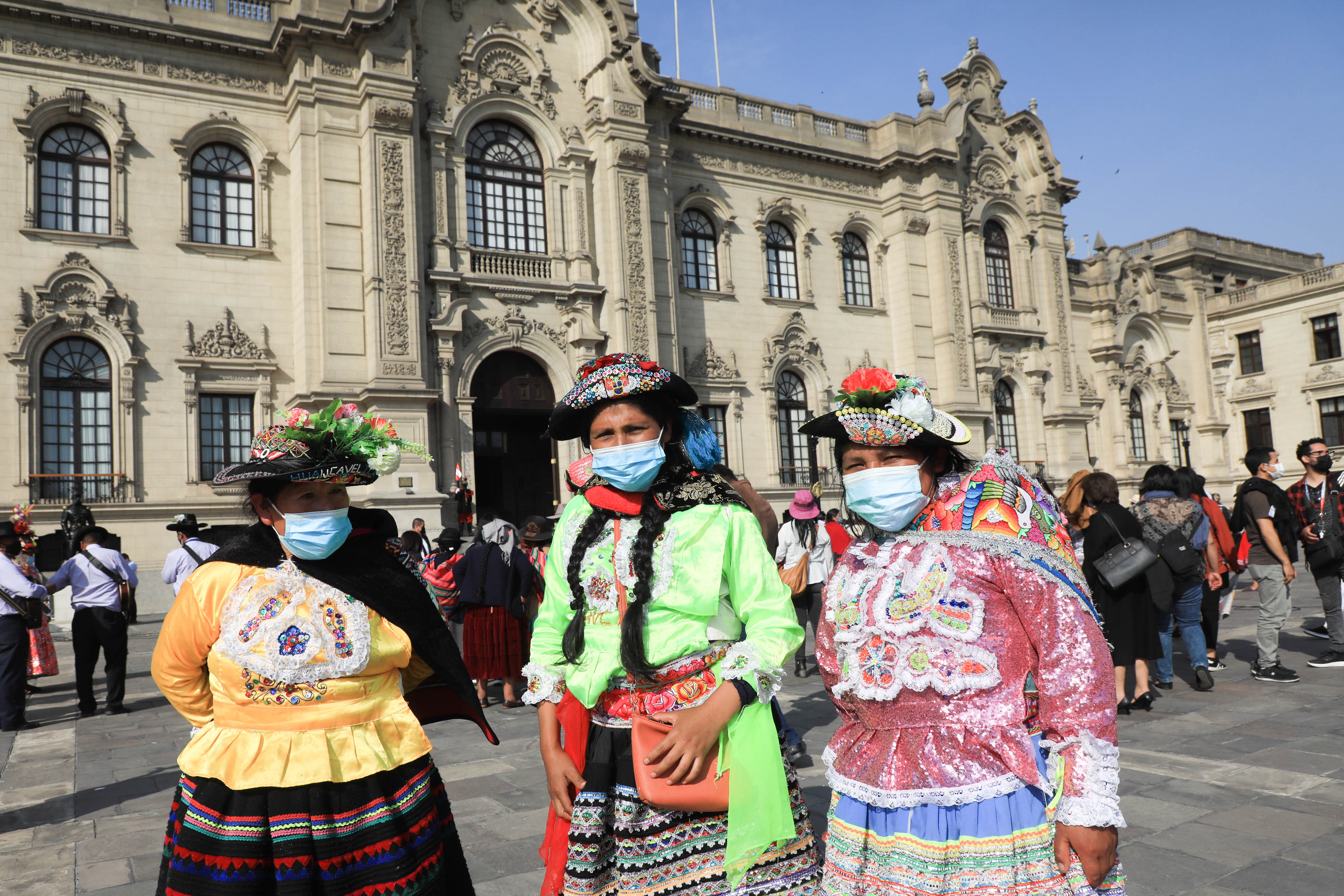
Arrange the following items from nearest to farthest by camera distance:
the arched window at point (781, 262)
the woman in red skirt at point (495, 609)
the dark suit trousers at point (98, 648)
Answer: the woman in red skirt at point (495, 609) < the dark suit trousers at point (98, 648) < the arched window at point (781, 262)

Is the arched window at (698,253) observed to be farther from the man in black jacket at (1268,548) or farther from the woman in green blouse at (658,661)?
the woman in green blouse at (658,661)

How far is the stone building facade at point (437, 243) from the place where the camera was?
17.2 metres

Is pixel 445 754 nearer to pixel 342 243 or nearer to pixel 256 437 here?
pixel 256 437

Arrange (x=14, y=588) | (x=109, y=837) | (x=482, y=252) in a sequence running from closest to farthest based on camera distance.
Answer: (x=109, y=837) → (x=14, y=588) → (x=482, y=252)

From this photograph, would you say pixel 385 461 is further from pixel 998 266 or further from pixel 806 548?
pixel 998 266

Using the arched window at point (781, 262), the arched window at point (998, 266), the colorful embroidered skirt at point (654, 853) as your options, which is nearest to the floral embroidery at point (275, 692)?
the colorful embroidered skirt at point (654, 853)

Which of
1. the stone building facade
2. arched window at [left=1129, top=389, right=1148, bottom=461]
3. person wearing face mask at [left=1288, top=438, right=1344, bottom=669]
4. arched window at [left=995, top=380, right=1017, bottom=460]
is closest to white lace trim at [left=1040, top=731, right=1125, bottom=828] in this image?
person wearing face mask at [left=1288, top=438, right=1344, bottom=669]

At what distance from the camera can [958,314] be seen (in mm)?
26812

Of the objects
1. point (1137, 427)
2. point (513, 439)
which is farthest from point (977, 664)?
point (1137, 427)

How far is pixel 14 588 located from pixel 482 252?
13185mm

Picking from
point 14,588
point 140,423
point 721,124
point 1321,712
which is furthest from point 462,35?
point 1321,712

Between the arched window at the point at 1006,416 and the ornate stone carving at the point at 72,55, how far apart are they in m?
24.0

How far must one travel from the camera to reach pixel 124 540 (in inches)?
665

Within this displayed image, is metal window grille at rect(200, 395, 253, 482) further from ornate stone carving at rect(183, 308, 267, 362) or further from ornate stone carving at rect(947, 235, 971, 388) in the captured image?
ornate stone carving at rect(947, 235, 971, 388)
